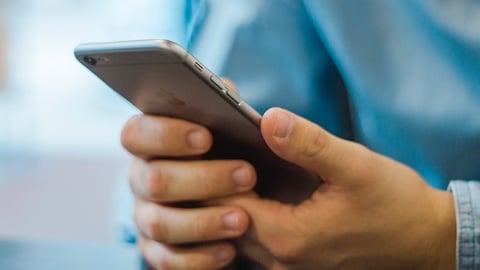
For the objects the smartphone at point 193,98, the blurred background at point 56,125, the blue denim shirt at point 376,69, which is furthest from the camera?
the blurred background at point 56,125

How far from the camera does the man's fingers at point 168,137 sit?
372 mm

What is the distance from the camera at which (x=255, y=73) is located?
1.67 feet

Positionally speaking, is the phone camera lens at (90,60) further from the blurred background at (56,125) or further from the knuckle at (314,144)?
the blurred background at (56,125)

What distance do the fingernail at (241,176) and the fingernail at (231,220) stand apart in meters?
0.02

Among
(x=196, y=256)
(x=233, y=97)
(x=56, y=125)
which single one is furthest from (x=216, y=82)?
(x=56, y=125)

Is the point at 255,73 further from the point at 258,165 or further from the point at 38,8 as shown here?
the point at 38,8

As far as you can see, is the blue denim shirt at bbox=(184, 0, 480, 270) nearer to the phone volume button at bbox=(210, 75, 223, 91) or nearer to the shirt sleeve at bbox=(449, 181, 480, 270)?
the shirt sleeve at bbox=(449, 181, 480, 270)

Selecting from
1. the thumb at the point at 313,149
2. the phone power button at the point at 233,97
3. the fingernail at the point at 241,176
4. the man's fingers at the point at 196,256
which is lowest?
the man's fingers at the point at 196,256

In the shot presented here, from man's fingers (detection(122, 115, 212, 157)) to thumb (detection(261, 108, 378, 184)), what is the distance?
51 mm

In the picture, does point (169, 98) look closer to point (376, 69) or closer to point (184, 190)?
point (184, 190)

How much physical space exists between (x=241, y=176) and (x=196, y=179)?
3 centimetres

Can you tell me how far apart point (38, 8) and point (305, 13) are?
2.29 ft

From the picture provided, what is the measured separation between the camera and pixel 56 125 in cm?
113

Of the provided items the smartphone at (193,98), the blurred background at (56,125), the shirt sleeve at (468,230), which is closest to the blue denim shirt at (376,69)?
the shirt sleeve at (468,230)
